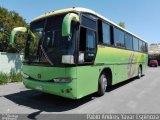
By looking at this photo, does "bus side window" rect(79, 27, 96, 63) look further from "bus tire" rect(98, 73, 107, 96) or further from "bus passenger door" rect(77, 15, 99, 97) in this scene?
"bus tire" rect(98, 73, 107, 96)

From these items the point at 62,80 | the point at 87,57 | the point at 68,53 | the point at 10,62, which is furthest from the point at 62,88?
the point at 10,62

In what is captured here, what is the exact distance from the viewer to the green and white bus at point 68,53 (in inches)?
268

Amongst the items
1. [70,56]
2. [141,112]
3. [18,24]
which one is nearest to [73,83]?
[70,56]

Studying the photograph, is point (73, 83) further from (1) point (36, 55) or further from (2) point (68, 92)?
(1) point (36, 55)

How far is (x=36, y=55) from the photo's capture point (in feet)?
25.0

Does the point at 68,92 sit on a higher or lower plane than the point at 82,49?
lower

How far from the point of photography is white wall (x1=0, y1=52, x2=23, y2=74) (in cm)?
1359

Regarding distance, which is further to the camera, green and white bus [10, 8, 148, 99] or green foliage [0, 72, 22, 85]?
green foliage [0, 72, 22, 85]

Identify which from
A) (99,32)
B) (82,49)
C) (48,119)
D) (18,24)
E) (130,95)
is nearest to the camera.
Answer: (48,119)

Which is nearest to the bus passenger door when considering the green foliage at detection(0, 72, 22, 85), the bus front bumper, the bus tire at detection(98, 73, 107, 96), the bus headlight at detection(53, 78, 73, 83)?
the bus front bumper

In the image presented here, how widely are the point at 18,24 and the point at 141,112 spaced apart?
526 inches

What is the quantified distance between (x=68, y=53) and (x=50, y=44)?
0.89 meters

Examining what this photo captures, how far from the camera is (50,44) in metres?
7.29

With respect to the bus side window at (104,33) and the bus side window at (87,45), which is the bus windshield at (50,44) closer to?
the bus side window at (87,45)
